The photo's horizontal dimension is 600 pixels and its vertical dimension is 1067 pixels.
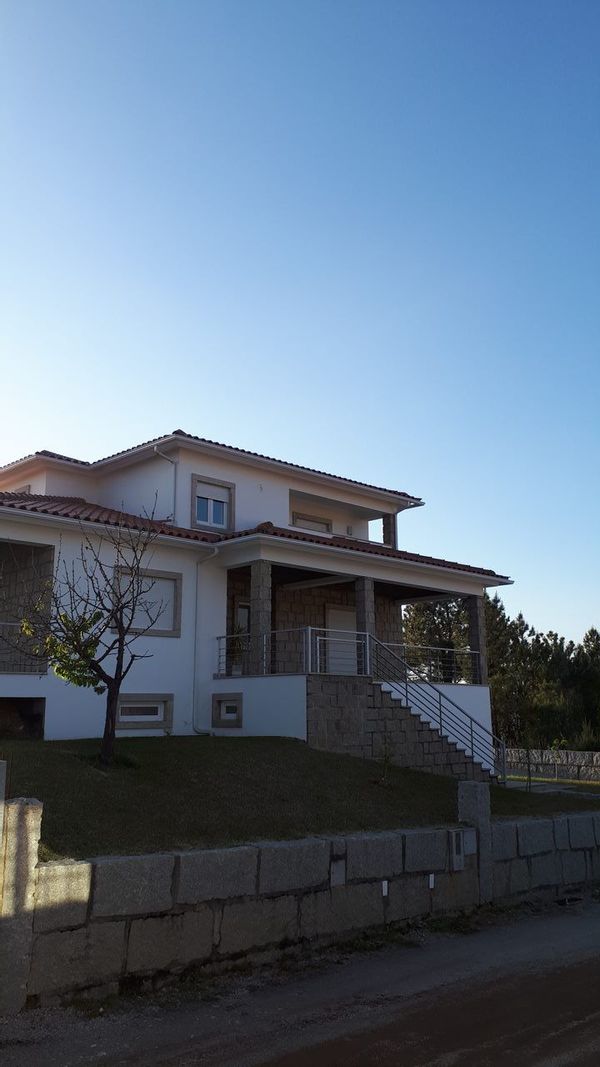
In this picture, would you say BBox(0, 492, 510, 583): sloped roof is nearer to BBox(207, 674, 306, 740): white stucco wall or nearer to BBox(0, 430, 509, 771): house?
BBox(0, 430, 509, 771): house

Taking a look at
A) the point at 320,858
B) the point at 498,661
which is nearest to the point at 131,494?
the point at 320,858

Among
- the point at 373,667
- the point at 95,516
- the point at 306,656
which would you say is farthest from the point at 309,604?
the point at 95,516

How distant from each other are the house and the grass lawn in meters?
1.52

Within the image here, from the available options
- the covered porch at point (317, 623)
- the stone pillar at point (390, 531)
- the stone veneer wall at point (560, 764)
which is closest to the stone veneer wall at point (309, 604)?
the covered porch at point (317, 623)

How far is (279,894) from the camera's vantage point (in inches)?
324

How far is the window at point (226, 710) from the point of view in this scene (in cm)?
1722

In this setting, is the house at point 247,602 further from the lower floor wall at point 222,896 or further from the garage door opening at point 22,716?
the lower floor wall at point 222,896

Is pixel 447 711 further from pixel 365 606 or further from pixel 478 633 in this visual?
pixel 478 633

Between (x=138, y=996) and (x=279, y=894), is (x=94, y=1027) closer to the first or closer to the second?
Result: (x=138, y=996)

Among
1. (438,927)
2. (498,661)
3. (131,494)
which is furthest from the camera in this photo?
(498,661)

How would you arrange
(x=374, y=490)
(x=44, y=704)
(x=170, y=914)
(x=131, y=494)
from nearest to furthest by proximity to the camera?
1. (x=170, y=914)
2. (x=44, y=704)
3. (x=131, y=494)
4. (x=374, y=490)

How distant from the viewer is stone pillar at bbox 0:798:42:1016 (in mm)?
6336

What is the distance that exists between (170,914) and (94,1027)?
47.5 inches

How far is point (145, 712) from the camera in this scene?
56.3 ft
